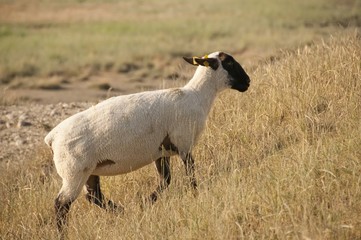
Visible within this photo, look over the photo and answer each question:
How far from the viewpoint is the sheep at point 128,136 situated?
6.53 m

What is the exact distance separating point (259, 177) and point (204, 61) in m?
1.74

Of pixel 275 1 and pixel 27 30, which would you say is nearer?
pixel 27 30

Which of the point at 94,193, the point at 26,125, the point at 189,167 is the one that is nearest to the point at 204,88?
the point at 189,167

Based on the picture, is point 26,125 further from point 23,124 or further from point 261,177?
point 261,177

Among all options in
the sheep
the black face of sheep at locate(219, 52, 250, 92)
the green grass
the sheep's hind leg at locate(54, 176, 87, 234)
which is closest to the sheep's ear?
the sheep

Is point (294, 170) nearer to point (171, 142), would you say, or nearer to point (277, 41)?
point (171, 142)

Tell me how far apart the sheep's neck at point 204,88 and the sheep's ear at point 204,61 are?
0.13 meters

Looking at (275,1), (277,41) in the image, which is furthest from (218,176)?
(275,1)

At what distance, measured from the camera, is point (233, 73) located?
7.51 m

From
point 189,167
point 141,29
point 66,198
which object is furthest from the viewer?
point 141,29

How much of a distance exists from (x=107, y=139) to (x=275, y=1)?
4385 centimetres

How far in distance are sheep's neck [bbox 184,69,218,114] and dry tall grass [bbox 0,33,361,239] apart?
2.09 ft

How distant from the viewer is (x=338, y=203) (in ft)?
17.4

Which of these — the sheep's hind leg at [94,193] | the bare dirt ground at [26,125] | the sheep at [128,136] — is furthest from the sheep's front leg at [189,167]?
the bare dirt ground at [26,125]
